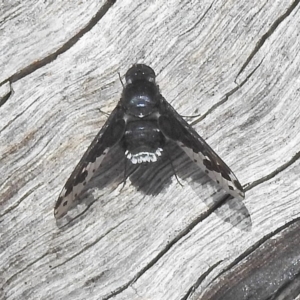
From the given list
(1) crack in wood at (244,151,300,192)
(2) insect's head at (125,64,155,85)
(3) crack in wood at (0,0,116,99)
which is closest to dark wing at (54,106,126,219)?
(2) insect's head at (125,64,155,85)

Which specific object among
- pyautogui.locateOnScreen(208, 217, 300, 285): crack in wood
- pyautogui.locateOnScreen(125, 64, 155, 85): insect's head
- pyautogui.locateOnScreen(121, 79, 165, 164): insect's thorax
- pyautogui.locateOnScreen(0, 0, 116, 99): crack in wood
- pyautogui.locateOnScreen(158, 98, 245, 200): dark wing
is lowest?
pyautogui.locateOnScreen(208, 217, 300, 285): crack in wood

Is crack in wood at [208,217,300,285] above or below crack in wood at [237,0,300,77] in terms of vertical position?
below

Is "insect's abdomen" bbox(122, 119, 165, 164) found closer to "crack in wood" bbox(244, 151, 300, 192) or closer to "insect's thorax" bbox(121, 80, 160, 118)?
"insect's thorax" bbox(121, 80, 160, 118)

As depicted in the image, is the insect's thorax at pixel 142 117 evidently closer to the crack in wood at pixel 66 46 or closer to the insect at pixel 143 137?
the insect at pixel 143 137

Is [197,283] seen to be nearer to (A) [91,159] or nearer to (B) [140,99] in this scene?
(A) [91,159]

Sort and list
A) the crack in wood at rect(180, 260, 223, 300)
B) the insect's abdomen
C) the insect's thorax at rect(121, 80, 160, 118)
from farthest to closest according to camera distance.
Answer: the insect's thorax at rect(121, 80, 160, 118), the insect's abdomen, the crack in wood at rect(180, 260, 223, 300)

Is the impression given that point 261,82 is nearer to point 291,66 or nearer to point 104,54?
point 291,66
